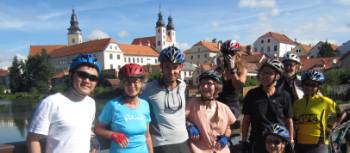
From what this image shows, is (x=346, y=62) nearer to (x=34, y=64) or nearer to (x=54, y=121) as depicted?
(x=54, y=121)

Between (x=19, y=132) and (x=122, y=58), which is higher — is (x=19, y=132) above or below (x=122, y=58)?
below

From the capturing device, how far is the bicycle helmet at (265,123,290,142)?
340cm

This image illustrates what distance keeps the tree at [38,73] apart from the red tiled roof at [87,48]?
64.4 ft

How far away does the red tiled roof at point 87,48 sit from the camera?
9820 cm

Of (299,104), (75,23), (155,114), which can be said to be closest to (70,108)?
(155,114)

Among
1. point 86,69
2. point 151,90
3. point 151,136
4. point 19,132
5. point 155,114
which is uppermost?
point 86,69

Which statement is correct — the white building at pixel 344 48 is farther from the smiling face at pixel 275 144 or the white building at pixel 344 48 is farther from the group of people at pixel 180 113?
the smiling face at pixel 275 144

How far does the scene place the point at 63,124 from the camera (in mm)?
2584

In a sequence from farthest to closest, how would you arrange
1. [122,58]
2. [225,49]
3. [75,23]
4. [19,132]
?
[75,23] → [122,58] → [19,132] → [225,49]

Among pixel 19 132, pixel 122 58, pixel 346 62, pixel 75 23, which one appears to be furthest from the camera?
pixel 75 23

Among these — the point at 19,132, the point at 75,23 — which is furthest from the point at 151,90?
the point at 75,23

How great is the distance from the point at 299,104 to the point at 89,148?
2.63m

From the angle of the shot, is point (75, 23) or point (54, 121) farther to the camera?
point (75, 23)

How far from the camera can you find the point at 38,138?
2.48 metres
